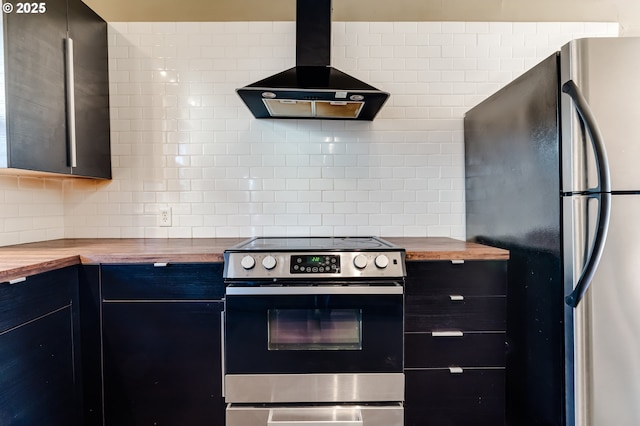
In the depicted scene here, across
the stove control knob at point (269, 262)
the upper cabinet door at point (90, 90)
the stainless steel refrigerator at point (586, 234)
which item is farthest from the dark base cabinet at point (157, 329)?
the stainless steel refrigerator at point (586, 234)

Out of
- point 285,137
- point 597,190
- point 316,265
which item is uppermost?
point 285,137

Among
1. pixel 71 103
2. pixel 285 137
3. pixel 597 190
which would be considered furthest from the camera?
pixel 285 137

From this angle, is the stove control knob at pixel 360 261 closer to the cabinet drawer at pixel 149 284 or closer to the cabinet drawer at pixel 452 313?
the cabinet drawer at pixel 452 313

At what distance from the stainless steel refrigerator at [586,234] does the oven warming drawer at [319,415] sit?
62 centimetres

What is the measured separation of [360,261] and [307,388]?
1.95ft

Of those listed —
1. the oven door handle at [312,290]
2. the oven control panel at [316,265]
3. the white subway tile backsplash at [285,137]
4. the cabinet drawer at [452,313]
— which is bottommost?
the cabinet drawer at [452,313]

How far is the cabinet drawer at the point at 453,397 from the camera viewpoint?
5.16ft

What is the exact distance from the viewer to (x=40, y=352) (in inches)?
52.7

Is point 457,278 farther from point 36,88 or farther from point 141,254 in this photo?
point 36,88

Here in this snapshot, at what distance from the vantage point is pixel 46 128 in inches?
65.5

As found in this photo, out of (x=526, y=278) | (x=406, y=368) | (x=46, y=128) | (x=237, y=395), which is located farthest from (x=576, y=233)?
(x=46, y=128)

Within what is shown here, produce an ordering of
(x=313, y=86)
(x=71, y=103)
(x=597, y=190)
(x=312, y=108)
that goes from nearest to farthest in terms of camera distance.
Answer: (x=597, y=190)
(x=313, y=86)
(x=71, y=103)
(x=312, y=108)

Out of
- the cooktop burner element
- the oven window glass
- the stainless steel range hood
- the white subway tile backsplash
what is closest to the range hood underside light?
the stainless steel range hood

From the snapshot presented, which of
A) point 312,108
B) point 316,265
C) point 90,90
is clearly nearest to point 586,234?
point 316,265
